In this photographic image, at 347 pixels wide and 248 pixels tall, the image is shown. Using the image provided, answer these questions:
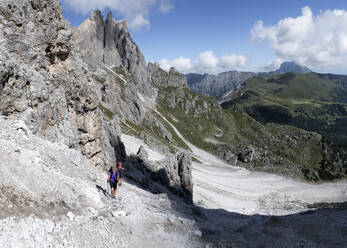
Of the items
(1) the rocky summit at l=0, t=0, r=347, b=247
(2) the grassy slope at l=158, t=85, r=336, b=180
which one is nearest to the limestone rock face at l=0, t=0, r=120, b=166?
(1) the rocky summit at l=0, t=0, r=347, b=247

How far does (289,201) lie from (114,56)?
17595 cm

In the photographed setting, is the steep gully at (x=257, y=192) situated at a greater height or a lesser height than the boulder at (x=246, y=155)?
lesser

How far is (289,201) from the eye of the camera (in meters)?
71.6

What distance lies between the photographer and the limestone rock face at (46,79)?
19156mm

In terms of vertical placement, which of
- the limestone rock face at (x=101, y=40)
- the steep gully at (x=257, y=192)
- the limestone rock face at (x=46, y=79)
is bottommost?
the steep gully at (x=257, y=192)

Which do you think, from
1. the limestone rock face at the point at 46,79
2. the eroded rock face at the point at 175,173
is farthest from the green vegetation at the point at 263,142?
the limestone rock face at the point at 46,79

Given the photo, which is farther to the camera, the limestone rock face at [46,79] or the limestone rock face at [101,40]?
the limestone rock face at [101,40]

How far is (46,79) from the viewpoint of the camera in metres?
22.6

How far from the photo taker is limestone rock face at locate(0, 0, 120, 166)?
19.2m

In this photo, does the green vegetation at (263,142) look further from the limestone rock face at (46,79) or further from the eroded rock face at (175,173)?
the limestone rock face at (46,79)

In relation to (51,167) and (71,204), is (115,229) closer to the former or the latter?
(71,204)

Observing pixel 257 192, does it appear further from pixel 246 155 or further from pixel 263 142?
pixel 263 142

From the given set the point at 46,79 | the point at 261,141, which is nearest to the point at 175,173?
the point at 46,79

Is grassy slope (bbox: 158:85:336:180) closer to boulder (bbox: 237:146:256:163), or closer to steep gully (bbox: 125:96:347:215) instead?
boulder (bbox: 237:146:256:163)
